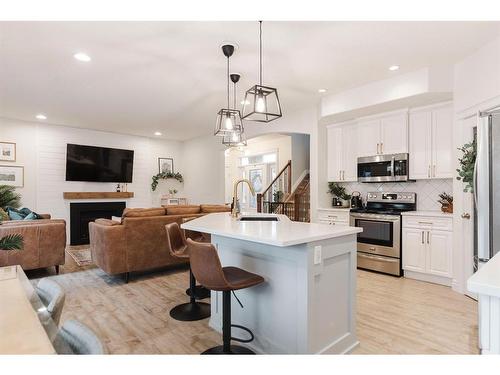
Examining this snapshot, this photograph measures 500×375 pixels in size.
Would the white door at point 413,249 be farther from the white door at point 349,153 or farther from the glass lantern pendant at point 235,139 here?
the glass lantern pendant at point 235,139

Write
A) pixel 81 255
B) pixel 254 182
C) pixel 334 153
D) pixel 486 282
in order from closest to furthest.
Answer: pixel 486 282 < pixel 334 153 < pixel 81 255 < pixel 254 182

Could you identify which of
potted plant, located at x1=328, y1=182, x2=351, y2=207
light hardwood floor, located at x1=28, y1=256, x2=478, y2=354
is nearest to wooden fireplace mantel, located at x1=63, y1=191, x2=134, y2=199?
light hardwood floor, located at x1=28, y1=256, x2=478, y2=354

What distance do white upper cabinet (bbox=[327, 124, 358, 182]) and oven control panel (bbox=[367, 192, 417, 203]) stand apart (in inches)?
16.9

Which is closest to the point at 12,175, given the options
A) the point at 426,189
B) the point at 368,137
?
the point at 368,137

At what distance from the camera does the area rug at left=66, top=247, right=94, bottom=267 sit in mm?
5040

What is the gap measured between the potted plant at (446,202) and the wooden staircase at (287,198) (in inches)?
108

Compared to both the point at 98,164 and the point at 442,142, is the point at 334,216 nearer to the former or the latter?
the point at 442,142

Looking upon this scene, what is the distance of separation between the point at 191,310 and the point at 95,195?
5254 millimetres

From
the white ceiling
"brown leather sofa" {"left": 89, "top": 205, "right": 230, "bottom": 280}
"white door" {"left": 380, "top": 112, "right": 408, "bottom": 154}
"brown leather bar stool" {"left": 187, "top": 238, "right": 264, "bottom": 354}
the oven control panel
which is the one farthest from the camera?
the oven control panel

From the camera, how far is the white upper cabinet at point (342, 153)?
511 cm

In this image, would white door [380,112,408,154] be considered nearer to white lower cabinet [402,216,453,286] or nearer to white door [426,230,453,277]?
white lower cabinet [402,216,453,286]

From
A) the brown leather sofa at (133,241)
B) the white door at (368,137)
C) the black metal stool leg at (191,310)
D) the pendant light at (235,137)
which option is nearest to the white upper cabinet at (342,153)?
the white door at (368,137)

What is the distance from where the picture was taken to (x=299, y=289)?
2.00m
